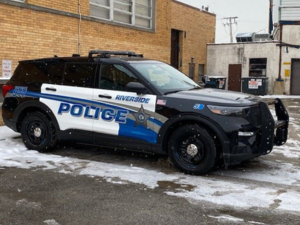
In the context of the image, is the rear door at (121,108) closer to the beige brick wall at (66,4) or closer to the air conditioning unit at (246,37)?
the beige brick wall at (66,4)

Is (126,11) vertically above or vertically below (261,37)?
below

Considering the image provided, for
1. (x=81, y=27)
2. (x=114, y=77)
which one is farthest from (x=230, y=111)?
(x=81, y=27)

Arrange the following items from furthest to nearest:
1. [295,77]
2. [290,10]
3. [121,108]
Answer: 1. [295,77]
2. [290,10]
3. [121,108]

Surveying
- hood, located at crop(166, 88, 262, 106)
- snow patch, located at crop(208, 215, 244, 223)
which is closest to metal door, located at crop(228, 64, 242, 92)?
hood, located at crop(166, 88, 262, 106)

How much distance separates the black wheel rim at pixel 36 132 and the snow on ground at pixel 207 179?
215mm

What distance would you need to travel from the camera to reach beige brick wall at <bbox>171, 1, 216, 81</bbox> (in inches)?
857

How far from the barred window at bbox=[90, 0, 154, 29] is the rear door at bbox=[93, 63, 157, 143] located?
6682 millimetres

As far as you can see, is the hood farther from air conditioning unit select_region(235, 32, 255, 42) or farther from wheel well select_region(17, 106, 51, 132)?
air conditioning unit select_region(235, 32, 255, 42)

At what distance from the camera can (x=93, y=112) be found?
6.09 metres

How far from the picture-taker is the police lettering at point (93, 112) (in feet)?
19.2

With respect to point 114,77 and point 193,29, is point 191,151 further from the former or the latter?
point 193,29

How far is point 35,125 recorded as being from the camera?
6.74 meters

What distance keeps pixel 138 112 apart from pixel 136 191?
1377mm

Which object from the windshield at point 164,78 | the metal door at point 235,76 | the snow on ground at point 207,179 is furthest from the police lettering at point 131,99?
the metal door at point 235,76
